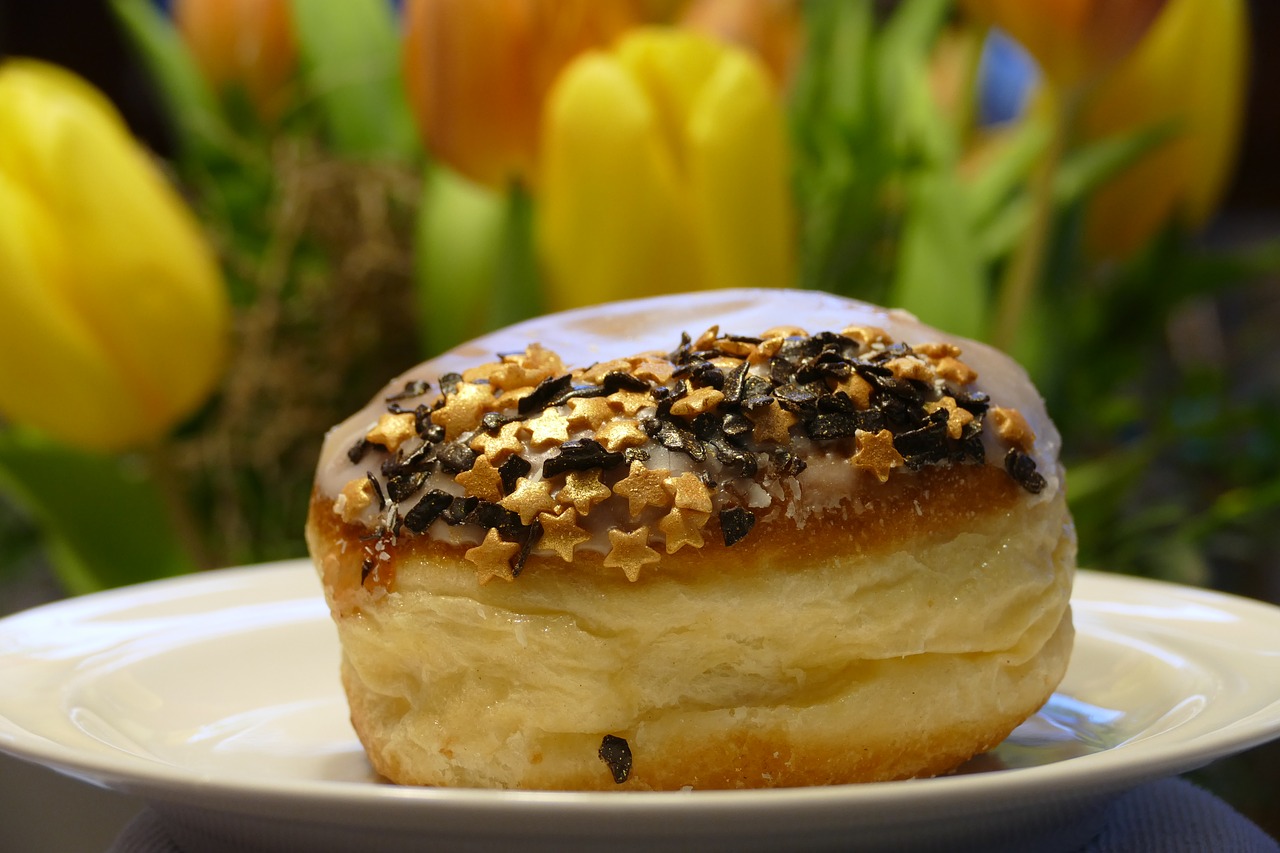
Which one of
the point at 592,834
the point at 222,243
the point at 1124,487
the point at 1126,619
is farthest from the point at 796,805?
the point at 222,243

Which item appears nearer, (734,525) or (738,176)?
(734,525)

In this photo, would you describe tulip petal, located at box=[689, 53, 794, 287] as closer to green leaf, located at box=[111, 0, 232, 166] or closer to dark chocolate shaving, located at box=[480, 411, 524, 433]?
dark chocolate shaving, located at box=[480, 411, 524, 433]

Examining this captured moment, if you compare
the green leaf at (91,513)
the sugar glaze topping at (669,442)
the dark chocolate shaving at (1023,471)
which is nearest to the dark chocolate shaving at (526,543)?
the sugar glaze topping at (669,442)

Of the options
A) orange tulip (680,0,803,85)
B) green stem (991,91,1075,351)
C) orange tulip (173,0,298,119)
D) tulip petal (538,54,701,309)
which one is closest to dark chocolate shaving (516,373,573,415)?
tulip petal (538,54,701,309)

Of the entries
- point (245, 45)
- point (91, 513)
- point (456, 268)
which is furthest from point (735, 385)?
point (245, 45)

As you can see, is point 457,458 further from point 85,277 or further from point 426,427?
point 85,277

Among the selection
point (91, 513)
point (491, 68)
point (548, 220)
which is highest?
point (491, 68)

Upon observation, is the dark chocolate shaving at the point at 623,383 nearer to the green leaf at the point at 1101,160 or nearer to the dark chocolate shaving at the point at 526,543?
the dark chocolate shaving at the point at 526,543

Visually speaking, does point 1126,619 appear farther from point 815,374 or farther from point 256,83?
point 256,83
